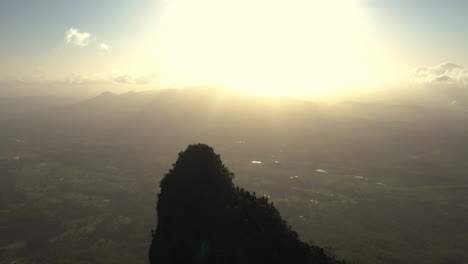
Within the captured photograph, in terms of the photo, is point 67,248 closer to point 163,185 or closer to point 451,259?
point 163,185

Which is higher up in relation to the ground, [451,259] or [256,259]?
[256,259]

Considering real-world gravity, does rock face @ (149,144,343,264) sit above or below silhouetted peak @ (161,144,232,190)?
below

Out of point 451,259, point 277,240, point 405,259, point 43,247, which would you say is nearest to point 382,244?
point 405,259

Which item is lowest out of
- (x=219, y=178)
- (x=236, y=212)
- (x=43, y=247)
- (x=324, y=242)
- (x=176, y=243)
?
(x=43, y=247)

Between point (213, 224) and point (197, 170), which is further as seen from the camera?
point (197, 170)

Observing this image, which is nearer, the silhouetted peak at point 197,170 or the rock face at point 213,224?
the rock face at point 213,224

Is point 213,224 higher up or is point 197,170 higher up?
point 197,170

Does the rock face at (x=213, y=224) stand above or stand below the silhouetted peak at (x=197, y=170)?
below

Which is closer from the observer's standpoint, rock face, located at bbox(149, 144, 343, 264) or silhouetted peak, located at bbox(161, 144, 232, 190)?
rock face, located at bbox(149, 144, 343, 264)
